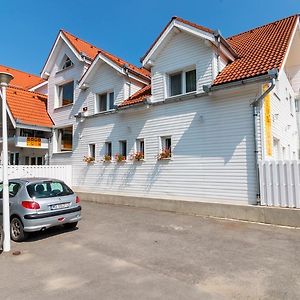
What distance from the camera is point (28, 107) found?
1811 centimetres

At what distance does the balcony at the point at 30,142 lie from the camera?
16.5 meters

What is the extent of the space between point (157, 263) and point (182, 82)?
879 centimetres

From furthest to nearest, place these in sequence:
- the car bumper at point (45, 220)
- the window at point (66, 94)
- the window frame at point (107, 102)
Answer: the window at point (66, 94) < the window frame at point (107, 102) < the car bumper at point (45, 220)

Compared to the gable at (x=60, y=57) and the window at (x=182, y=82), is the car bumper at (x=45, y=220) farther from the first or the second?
the gable at (x=60, y=57)

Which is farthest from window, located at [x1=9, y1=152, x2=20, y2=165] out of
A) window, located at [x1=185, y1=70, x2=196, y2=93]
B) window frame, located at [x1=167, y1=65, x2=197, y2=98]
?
window, located at [x1=185, y1=70, x2=196, y2=93]

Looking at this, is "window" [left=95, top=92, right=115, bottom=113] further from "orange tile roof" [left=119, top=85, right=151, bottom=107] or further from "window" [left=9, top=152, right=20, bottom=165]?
"window" [left=9, top=152, right=20, bottom=165]

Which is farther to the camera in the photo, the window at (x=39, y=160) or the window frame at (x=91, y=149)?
the window at (x=39, y=160)

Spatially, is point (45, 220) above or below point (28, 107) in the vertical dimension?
below

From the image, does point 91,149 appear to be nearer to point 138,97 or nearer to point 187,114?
point 138,97

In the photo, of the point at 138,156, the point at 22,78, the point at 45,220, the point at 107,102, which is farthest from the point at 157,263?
the point at 22,78

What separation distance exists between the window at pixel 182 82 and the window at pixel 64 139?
26.8ft

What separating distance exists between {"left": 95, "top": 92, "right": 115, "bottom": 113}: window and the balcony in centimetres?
485

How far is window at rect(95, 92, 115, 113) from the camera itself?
1543cm

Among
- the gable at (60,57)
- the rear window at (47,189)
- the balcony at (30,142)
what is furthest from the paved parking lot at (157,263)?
the gable at (60,57)
